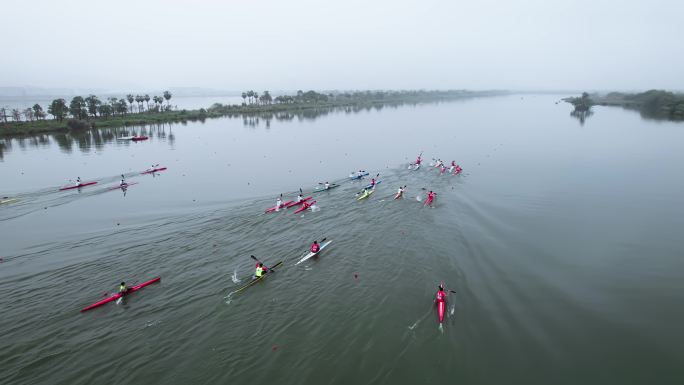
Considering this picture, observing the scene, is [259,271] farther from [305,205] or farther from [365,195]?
[365,195]

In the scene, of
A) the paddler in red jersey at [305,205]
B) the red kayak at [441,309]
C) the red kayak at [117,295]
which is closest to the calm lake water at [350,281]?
the red kayak at [117,295]

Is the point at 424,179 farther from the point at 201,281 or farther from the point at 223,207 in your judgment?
the point at 201,281

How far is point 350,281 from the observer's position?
2053cm

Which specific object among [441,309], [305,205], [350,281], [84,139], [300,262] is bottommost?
[350,281]

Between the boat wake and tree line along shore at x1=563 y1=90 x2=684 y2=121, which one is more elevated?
tree line along shore at x1=563 y1=90 x2=684 y2=121

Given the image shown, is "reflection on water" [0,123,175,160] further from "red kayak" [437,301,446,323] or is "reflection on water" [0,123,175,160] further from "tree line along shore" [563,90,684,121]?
"tree line along shore" [563,90,684,121]

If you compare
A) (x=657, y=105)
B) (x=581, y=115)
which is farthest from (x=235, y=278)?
(x=657, y=105)

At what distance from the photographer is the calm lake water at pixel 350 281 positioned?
571 inches

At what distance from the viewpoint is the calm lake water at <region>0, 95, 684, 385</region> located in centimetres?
1451

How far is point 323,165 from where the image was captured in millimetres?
50969

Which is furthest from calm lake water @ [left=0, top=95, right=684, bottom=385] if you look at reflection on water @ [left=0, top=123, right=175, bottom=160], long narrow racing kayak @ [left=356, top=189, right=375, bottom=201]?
reflection on water @ [left=0, top=123, right=175, bottom=160]

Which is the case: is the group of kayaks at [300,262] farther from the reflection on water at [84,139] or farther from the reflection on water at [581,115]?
the reflection on water at [581,115]

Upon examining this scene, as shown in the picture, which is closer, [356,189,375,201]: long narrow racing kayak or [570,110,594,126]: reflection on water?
[356,189,375,201]: long narrow racing kayak

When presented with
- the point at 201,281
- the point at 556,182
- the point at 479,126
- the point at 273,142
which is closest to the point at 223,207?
the point at 201,281
